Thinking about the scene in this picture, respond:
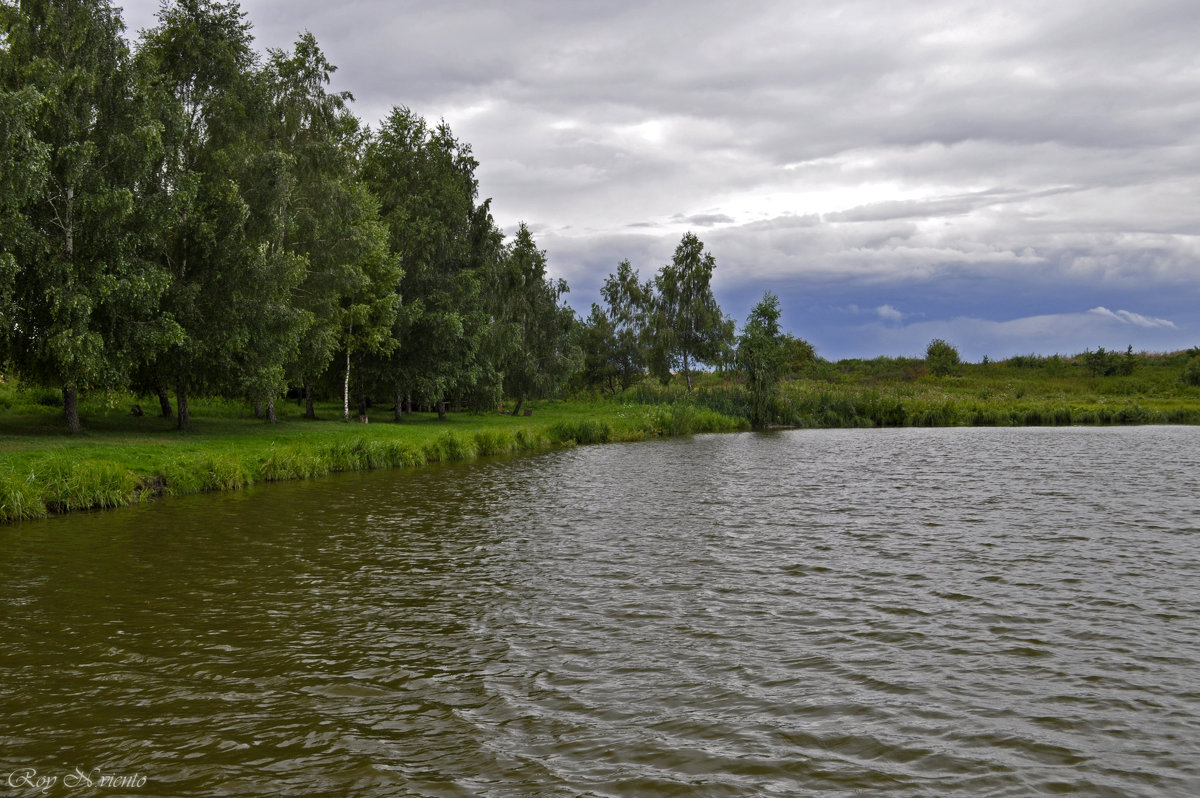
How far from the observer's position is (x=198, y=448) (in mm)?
25422

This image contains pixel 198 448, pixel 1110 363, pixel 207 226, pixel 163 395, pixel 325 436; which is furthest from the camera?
pixel 1110 363

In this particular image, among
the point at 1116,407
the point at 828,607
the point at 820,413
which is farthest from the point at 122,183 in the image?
the point at 1116,407

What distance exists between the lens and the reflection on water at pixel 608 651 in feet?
21.3

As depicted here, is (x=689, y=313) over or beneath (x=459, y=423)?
over

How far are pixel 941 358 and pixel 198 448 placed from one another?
85.5 metres

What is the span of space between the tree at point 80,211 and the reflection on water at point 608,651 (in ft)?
31.3

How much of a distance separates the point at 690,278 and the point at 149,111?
51.6 metres

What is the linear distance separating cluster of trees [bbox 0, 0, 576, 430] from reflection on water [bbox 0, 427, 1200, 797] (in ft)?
36.5

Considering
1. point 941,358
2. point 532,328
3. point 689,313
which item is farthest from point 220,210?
point 941,358

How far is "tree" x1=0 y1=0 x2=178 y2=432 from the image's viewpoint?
24.1 metres

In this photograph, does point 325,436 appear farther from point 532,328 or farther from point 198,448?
point 532,328

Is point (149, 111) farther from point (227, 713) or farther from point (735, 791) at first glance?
point (735, 791)

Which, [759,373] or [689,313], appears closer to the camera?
[759,373]

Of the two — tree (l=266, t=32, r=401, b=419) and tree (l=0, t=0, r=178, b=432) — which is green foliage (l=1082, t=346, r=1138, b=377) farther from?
tree (l=0, t=0, r=178, b=432)
